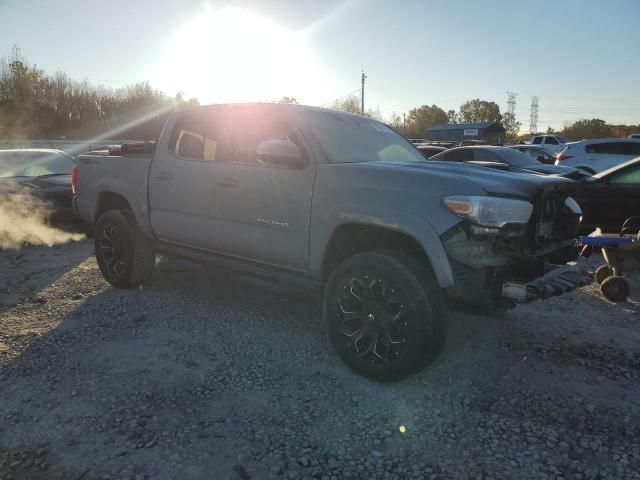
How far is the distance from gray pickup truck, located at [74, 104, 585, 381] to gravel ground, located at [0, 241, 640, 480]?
1.53 feet

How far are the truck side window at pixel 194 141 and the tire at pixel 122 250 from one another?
41.0 inches

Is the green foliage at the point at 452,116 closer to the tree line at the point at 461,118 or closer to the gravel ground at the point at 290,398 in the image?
the tree line at the point at 461,118

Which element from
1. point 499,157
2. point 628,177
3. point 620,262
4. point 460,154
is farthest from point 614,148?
point 620,262

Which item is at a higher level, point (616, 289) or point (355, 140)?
point (355, 140)

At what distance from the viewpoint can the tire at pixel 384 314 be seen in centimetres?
305

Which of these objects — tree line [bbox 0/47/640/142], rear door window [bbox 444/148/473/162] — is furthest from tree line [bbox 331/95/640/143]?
rear door window [bbox 444/148/473/162]

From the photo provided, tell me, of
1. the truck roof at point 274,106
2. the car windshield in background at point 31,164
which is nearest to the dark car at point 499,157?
the truck roof at point 274,106

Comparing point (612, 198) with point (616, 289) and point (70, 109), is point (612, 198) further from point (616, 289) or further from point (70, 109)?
point (70, 109)

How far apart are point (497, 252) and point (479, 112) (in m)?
99.6

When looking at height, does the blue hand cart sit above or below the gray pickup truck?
below

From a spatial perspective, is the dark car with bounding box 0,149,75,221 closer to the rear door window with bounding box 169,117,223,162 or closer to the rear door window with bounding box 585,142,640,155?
the rear door window with bounding box 169,117,223,162

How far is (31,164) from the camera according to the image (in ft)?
30.7

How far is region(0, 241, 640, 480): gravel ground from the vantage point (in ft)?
8.14

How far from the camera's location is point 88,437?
268cm
